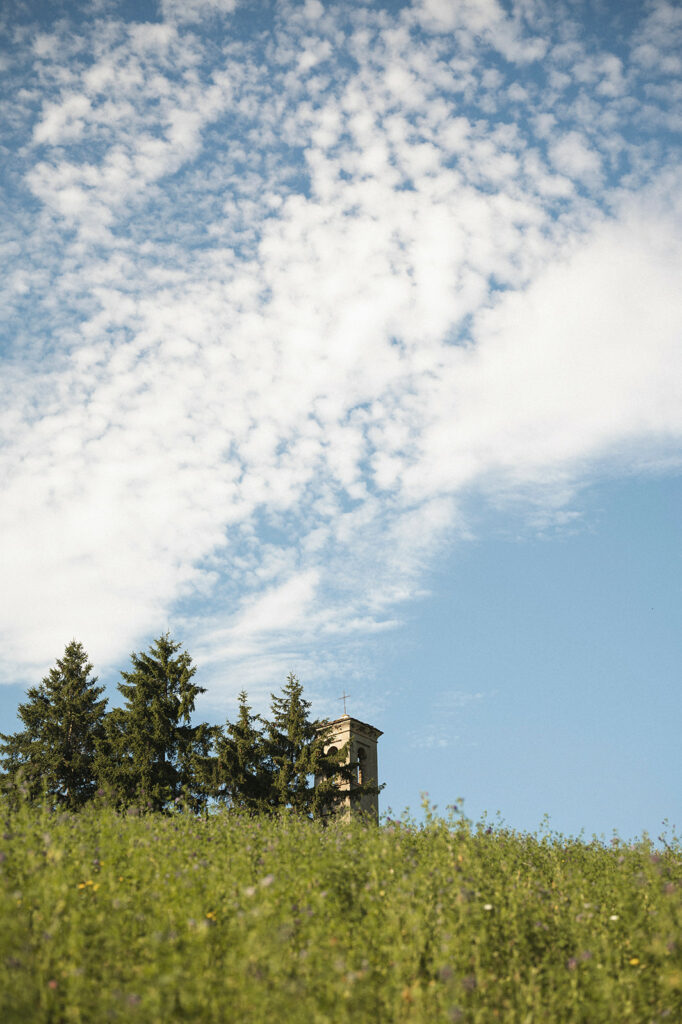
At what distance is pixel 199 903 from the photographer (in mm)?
6766

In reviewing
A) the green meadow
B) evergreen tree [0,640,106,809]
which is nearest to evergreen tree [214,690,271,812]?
evergreen tree [0,640,106,809]

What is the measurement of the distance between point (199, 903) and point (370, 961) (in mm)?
1641

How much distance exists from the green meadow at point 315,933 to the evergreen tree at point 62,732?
2206cm

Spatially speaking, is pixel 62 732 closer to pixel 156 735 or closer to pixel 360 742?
pixel 156 735

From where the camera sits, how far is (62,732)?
3141cm

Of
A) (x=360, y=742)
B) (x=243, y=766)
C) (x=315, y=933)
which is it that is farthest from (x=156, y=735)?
(x=315, y=933)

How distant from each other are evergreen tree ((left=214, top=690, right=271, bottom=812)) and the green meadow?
17228mm

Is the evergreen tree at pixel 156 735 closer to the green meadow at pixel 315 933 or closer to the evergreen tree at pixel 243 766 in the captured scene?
the evergreen tree at pixel 243 766

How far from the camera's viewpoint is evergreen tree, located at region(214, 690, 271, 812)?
2583cm

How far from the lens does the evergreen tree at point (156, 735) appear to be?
25.3 metres

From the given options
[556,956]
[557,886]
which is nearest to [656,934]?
[556,956]

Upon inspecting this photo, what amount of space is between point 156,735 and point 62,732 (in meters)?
8.03

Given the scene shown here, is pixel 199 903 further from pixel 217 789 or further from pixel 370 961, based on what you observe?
pixel 217 789

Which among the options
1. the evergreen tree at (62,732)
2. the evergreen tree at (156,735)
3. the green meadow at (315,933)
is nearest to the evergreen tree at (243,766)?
the evergreen tree at (156,735)
